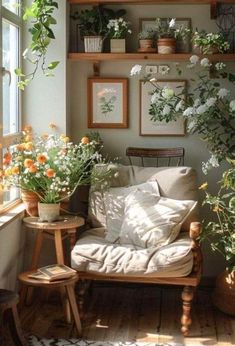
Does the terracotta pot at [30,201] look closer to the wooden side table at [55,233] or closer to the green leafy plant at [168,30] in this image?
the wooden side table at [55,233]

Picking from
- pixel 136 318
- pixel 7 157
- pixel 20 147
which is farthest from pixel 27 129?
pixel 136 318

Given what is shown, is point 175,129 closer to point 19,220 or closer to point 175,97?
point 175,97

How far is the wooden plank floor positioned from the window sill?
0.67m

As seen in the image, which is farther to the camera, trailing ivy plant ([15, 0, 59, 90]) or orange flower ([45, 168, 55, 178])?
trailing ivy plant ([15, 0, 59, 90])

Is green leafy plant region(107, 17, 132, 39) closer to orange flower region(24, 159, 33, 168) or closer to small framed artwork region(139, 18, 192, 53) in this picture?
small framed artwork region(139, 18, 192, 53)

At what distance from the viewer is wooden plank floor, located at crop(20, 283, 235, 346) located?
3729 millimetres

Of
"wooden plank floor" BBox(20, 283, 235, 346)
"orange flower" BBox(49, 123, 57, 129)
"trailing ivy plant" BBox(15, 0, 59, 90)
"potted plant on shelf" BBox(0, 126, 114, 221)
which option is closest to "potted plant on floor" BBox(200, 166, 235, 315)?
"wooden plank floor" BBox(20, 283, 235, 346)

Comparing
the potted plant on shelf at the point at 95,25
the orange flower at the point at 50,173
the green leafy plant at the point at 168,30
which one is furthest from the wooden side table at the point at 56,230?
the green leafy plant at the point at 168,30

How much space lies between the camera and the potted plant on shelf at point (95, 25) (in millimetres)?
4449

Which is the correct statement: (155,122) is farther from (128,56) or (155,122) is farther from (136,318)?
(136,318)

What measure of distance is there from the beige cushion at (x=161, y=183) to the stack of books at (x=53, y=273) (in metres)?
0.66

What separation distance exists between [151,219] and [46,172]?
0.76m

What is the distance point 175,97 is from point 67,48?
2.88 feet

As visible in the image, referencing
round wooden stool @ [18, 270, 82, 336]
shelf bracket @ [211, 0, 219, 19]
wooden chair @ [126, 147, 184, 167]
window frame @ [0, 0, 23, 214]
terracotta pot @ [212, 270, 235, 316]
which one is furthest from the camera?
wooden chair @ [126, 147, 184, 167]
